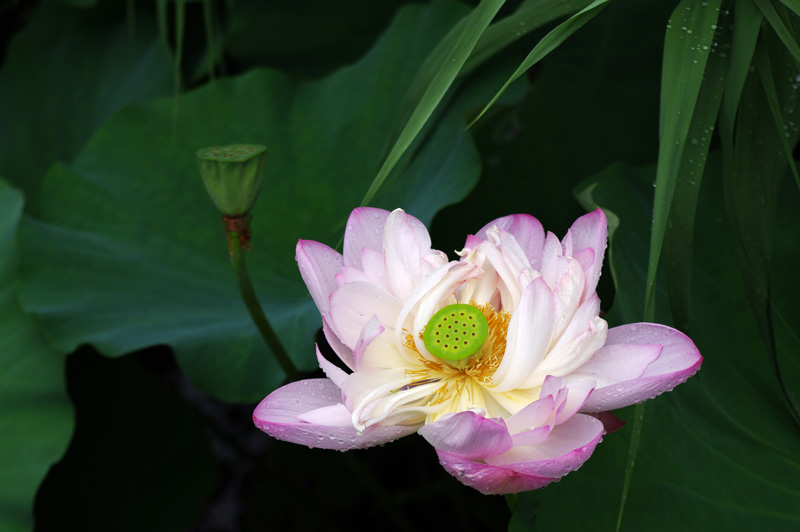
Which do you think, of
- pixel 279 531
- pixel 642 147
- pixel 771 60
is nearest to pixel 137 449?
pixel 279 531

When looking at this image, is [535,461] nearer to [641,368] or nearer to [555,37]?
[641,368]

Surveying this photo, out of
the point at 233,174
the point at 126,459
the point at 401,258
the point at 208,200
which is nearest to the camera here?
the point at 401,258

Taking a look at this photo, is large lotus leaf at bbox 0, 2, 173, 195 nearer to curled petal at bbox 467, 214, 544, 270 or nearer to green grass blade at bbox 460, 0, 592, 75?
green grass blade at bbox 460, 0, 592, 75

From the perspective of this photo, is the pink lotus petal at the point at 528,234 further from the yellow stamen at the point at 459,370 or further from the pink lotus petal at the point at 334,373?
the pink lotus petal at the point at 334,373

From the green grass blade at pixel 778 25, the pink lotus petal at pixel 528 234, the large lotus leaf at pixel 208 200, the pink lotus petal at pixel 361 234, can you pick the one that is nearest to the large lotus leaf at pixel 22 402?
the large lotus leaf at pixel 208 200

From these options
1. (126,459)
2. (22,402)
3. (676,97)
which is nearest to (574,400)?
(676,97)

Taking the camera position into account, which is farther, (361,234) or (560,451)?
(361,234)
